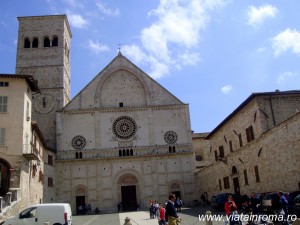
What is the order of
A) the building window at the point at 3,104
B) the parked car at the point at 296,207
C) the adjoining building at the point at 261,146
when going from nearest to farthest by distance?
the parked car at the point at 296,207
the adjoining building at the point at 261,146
the building window at the point at 3,104

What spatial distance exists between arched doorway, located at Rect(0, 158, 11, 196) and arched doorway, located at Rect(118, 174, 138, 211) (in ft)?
52.4

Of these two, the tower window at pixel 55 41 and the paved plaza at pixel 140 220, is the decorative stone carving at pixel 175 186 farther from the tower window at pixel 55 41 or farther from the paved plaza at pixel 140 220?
the tower window at pixel 55 41

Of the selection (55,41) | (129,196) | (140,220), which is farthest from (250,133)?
(55,41)

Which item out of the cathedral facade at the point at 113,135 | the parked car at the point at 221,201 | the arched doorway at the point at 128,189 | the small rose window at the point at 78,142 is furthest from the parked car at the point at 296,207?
the small rose window at the point at 78,142

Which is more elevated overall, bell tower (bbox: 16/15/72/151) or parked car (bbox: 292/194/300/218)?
bell tower (bbox: 16/15/72/151)

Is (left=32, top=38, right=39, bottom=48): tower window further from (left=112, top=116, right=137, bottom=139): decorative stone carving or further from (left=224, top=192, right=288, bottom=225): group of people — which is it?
(left=224, top=192, right=288, bottom=225): group of people

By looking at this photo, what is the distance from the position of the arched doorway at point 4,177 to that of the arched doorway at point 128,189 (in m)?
16.0

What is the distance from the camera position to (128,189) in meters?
40.7

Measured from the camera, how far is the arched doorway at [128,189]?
4044 cm

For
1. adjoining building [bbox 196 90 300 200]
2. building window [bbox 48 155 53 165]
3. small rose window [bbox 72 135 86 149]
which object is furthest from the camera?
small rose window [bbox 72 135 86 149]

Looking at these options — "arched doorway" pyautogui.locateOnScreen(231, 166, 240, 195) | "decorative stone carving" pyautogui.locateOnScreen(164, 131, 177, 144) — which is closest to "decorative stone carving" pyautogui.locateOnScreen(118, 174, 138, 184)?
"decorative stone carving" pyautogui.locateOnScreen(164, 131, 177, 144)

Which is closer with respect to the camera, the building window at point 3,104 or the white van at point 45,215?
the white van at point 45,215

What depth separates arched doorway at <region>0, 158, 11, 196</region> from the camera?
2458 cm

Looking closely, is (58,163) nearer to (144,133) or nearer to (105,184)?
(105,184)
